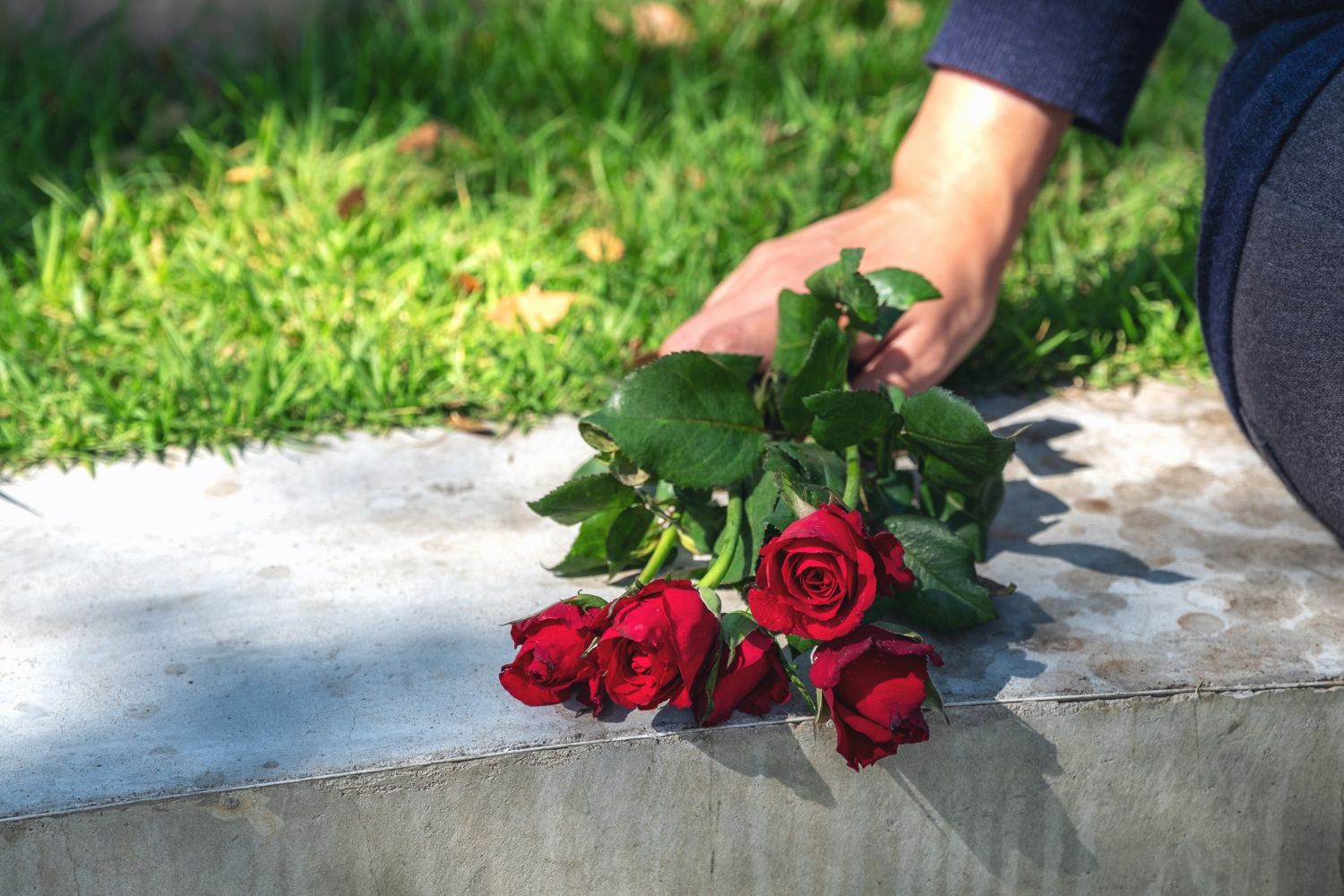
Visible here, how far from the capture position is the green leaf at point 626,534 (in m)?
1.20

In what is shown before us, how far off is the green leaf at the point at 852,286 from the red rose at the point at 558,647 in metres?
0.46

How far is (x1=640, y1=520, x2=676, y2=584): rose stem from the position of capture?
44.9 inches

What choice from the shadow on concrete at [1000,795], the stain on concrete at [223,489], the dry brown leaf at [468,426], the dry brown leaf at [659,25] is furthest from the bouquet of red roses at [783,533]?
the dry brown leaf at [659,25]

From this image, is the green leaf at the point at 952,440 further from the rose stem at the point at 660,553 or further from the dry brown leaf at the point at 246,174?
the dry brown leaf at the point at 246,174

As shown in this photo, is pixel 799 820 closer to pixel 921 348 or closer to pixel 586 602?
pixel 586 602

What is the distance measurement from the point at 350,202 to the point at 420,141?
0.94 ft

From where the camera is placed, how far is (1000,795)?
111 centimetres

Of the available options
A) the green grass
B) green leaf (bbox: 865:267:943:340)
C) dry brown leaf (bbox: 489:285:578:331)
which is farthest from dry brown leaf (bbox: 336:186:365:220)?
green leaf (bbox: 865:267:943:340)

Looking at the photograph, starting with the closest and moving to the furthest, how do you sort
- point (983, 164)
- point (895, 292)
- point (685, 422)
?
point (685, 422), point (895, 292), point (983, 164)

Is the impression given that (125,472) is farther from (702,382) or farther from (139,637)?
(702,382)

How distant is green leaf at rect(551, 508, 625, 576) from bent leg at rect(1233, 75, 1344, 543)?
0.67m

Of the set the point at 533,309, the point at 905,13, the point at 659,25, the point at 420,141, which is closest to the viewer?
the point at 533,309

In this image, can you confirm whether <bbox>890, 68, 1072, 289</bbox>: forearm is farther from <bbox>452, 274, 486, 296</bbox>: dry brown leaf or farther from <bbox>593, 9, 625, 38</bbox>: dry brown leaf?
<bbox>593, 9, 625, 38</bbox>: dry brown leaf

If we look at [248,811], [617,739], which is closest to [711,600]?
[617,739]
